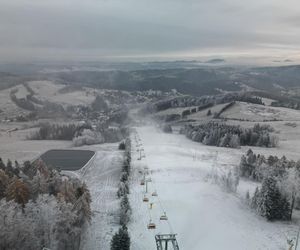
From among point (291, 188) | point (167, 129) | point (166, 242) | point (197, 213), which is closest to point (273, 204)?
point (291, 188)

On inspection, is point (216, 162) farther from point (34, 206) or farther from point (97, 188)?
point (34, 206)

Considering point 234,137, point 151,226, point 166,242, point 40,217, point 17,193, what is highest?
point 17,193

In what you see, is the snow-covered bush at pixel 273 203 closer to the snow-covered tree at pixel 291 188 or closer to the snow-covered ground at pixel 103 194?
the snow-covered tree at pixel 291 188

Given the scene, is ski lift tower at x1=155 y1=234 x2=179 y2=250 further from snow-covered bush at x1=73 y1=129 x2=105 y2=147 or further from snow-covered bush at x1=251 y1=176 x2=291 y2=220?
snow-covered bush at x1=73 y1=129 x2=105 y2=147

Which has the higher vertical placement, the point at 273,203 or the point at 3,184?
the point at 3,184

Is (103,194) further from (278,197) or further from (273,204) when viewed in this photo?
(278,197)

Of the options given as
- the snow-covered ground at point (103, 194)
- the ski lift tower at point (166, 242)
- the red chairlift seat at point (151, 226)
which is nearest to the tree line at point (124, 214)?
the snow-covered ground at point (103, 194)

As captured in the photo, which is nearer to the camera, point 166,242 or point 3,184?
point 166,242
